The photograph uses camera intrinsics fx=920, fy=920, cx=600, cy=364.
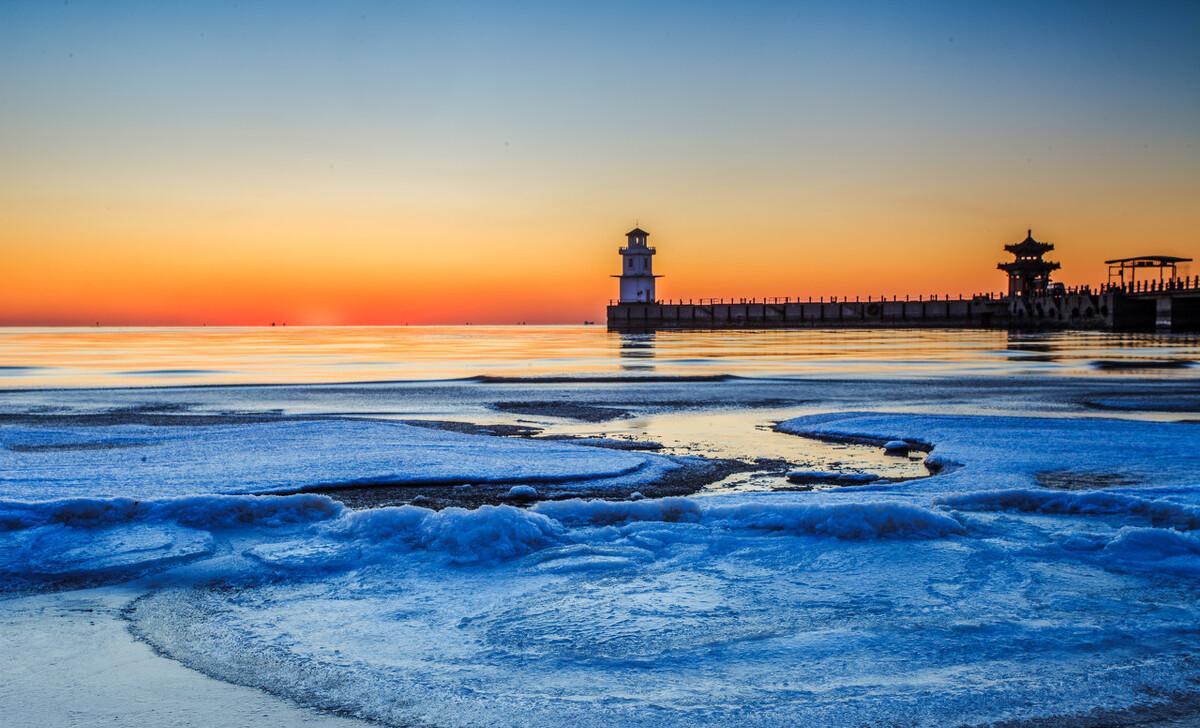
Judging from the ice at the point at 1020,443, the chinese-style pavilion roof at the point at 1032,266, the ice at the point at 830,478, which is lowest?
the ice at the point at 830,478

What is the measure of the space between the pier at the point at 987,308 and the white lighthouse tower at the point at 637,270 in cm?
11

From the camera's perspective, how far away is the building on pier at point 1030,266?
91.3 metres

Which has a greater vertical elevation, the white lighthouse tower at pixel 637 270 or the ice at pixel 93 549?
the white lighthouse tower at pixel 637 270

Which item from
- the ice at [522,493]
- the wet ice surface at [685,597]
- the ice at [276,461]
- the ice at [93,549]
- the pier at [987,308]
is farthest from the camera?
the pier at [987,308]

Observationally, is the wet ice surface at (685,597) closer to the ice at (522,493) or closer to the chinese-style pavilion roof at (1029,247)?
the ice at (522,493)

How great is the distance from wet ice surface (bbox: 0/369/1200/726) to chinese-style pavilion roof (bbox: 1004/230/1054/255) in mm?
92607

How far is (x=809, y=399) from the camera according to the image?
1619 cm

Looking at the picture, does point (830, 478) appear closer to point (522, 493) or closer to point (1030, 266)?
point (522, 493)

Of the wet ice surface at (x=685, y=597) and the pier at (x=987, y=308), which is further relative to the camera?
the pier at (x=987, y=308)

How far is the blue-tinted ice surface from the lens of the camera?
11.0 feet

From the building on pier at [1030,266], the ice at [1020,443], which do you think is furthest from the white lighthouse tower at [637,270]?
the ice at [1020,443]

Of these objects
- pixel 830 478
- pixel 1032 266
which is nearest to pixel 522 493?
pixel 830 478

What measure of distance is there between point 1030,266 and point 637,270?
136 ft

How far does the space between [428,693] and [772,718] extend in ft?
4.06
